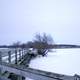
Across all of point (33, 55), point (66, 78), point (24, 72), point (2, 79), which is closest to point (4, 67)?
point (2, 79)

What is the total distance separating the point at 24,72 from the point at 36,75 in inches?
16.4

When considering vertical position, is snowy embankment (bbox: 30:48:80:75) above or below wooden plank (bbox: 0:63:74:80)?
below

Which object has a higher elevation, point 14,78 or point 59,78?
point 59,78

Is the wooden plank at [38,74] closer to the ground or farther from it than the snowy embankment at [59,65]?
farther from it

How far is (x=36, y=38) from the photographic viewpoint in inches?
2335

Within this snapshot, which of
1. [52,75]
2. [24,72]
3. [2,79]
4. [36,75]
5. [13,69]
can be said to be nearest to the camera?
[52,75]

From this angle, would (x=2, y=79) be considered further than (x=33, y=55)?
No

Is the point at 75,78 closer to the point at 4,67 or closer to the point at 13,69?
the point at 13,69

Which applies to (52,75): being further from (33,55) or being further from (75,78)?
(33,55)

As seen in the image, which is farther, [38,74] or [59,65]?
[59,65]

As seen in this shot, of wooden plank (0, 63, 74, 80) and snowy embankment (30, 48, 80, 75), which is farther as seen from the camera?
snowy embankment (30, 48, 80, 75)

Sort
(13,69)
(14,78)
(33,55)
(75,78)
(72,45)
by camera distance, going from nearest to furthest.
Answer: (75,78), (13,69), (14,78), (33,55), (72,45)

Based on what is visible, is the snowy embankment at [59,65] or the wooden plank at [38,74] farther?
the snowy embankment at [59,65]

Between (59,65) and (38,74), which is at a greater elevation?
(38,74)
